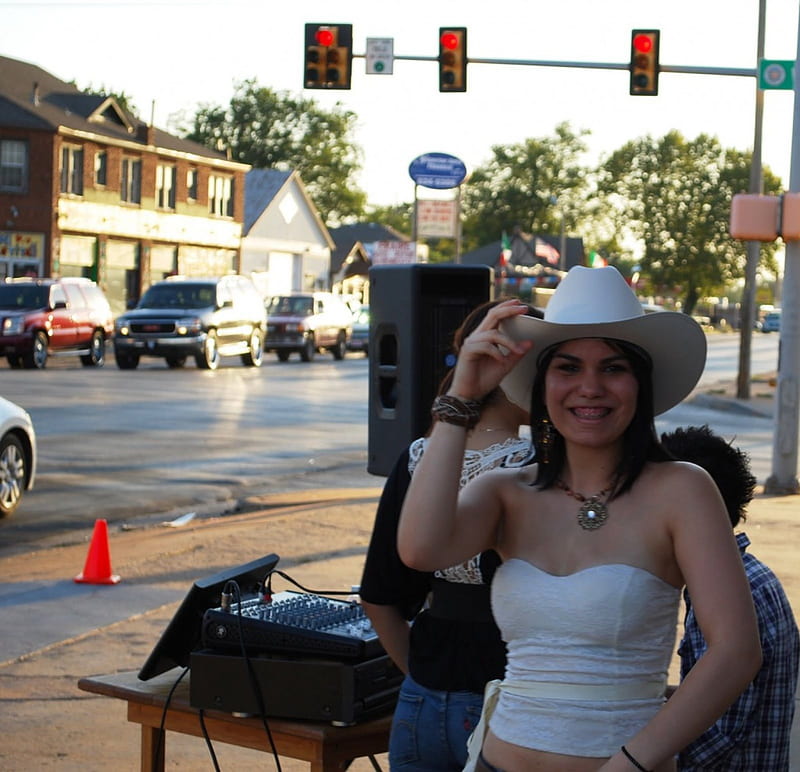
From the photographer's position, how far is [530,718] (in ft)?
8.87

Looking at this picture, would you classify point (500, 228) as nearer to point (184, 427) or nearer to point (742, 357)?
point (742, 357)

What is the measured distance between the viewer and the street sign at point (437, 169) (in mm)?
22828

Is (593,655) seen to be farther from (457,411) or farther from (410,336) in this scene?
(410,336)

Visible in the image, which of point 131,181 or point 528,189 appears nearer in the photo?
point 131,181

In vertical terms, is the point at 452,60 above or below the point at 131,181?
below

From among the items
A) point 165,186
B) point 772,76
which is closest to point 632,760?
point 772,76

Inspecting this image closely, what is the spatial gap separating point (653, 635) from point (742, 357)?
28.0 meters

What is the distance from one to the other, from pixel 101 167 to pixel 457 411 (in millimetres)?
50718

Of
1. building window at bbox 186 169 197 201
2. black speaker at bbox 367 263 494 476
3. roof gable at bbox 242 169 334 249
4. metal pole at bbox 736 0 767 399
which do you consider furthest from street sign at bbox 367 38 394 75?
roof gable at bbox 242 169 334 249

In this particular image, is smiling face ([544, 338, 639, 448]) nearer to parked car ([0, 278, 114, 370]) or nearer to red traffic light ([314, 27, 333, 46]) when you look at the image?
red traffic light ([314, 27, 333, 46])

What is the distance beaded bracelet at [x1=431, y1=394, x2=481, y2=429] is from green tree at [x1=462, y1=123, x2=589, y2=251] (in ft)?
386

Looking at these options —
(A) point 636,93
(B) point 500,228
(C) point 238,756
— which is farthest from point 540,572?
(B) point 500,228

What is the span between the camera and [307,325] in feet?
127

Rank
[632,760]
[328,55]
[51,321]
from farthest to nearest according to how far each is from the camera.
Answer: [51,321] < [328,55] < [632,760]
